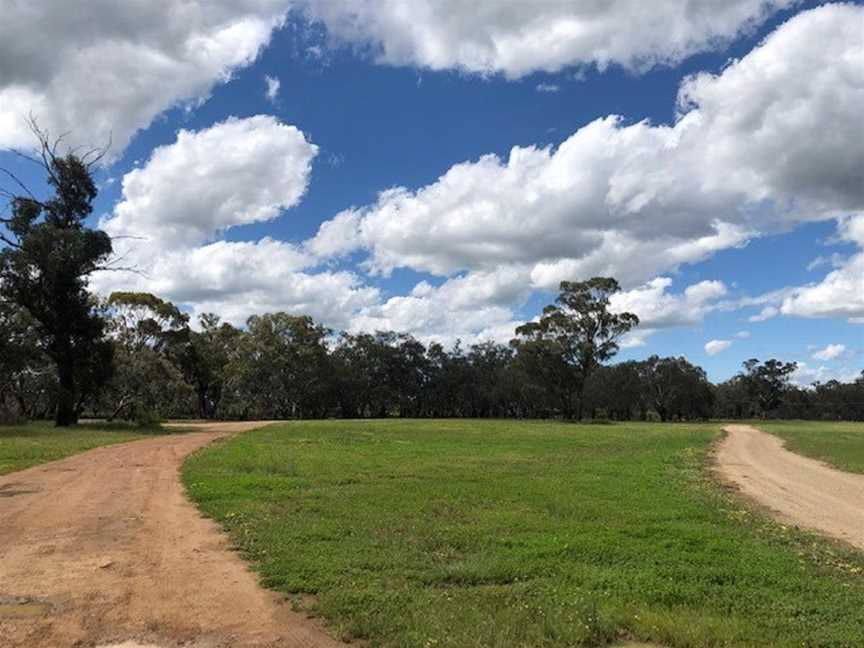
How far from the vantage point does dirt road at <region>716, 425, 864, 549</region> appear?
15.8 meters

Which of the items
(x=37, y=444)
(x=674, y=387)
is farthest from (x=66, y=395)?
(x=674, y=387)

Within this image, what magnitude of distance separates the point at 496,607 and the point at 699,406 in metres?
128

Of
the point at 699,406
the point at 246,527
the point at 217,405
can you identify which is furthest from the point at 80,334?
the point at 699,406

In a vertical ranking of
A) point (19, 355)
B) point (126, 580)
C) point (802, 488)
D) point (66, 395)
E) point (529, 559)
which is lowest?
point (126, 580)

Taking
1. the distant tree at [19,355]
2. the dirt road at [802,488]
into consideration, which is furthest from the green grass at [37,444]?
the dirt road at [802,488]

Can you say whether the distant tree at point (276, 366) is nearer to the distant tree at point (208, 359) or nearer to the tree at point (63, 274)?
the distant tree at point (208, 359)

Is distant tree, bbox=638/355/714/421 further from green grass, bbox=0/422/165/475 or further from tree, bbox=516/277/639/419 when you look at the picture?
green grass, bbox=0/422/165/475

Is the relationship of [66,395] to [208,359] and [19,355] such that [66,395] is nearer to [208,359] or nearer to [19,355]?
[19,355]

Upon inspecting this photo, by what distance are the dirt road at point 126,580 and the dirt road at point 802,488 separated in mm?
10979

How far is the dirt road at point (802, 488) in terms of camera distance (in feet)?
51.9

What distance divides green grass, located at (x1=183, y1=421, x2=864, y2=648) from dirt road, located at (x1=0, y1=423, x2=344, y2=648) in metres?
0.53

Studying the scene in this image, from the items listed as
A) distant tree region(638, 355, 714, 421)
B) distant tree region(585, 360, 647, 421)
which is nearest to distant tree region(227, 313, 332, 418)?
distant tree region(585, 360, 647, 421)

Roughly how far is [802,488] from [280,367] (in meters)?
72.7

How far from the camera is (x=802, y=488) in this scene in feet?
72.2
